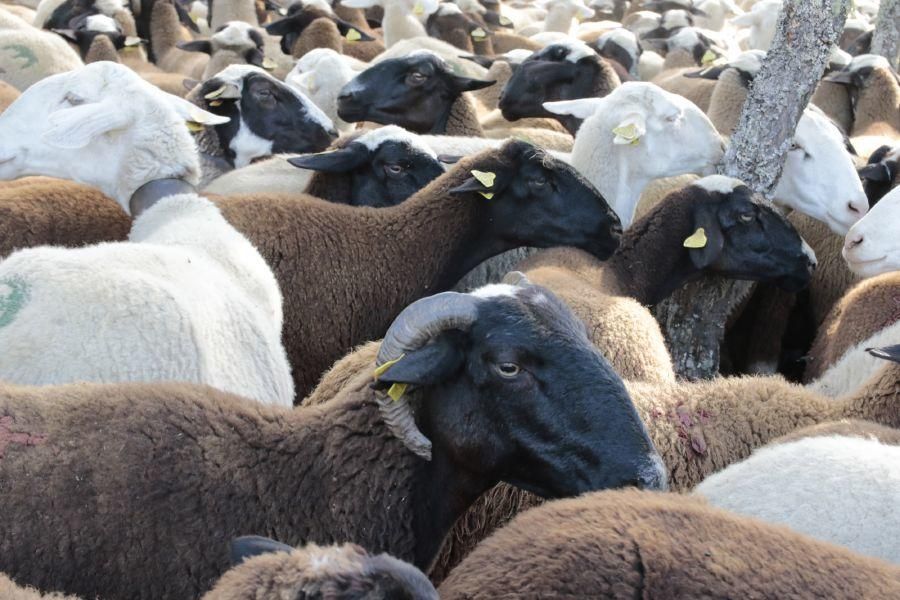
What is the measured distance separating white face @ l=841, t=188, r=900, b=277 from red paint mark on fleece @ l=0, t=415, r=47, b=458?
373 cm

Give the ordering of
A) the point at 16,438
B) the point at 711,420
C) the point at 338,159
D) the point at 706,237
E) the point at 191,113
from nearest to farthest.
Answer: the point at 16,438, the point at 711,420, the point at 191,113, the point at 706,237, the point at 338,159

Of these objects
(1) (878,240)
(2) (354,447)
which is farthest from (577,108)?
(2) (354,447)

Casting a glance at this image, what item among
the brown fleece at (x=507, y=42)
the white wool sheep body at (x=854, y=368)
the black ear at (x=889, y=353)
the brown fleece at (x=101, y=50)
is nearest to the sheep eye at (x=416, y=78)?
the white wool sheep body at (x=854, y=368)

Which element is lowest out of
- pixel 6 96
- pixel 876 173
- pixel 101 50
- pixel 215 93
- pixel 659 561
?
pixel 101 50

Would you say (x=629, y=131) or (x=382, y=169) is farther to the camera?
(x=629, y=131)

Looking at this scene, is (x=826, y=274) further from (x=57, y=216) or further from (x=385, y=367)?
(x=385, y=367)

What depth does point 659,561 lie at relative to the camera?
1.97 meters

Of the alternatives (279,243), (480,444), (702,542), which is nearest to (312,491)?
Result: (480,444)

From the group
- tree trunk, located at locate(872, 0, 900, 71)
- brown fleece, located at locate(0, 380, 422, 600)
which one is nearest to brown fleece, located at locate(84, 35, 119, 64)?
tree trunk, located at locate(872, 0, 900, 71)

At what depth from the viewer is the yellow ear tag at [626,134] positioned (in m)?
5.73

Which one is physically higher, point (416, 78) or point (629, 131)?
point (629, 131)

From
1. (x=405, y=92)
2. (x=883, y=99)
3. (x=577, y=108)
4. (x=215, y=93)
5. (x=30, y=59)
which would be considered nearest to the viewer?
(x=215, y=93)

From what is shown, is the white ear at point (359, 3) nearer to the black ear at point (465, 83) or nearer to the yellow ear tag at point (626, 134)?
the black ear at point (465, 83)

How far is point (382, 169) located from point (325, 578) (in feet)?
12.0
